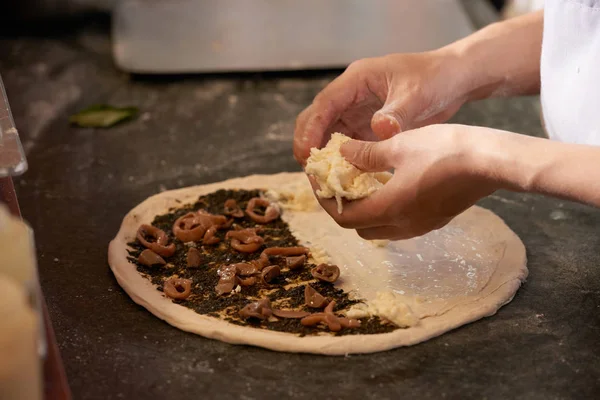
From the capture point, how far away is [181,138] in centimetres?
280

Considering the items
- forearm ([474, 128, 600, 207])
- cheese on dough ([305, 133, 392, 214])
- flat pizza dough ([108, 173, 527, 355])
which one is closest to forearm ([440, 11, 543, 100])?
flat pizza dough ([108, 173, 527, 355])

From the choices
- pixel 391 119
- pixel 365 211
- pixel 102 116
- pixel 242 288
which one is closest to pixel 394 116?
pixel 391 119

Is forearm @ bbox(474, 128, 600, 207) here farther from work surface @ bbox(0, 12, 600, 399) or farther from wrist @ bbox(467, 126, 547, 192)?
work surface @ bbox(0, 12, 600, 399)

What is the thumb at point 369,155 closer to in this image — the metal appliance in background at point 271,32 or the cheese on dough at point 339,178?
the cheese on dough at point 339,178

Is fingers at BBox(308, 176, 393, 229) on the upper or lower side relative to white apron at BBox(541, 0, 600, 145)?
lower

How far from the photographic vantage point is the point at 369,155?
1706mm

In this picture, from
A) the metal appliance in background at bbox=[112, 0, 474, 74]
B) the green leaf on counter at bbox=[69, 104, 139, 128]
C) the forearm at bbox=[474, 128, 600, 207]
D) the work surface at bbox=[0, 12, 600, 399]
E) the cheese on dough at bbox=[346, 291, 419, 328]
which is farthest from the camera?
the metal appliance in background at bbox=[112, 0, 474, 74]

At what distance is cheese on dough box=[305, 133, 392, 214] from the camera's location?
174 cm

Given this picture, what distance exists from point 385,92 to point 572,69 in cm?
51

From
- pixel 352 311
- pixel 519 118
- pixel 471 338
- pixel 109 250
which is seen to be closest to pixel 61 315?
pixel 109 250

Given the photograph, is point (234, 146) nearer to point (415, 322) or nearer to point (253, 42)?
point (253, 42)

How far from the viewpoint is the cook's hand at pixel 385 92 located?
2021 mm

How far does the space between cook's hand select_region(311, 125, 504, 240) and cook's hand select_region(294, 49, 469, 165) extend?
0.28 metres

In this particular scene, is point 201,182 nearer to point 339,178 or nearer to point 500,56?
point 339,178
